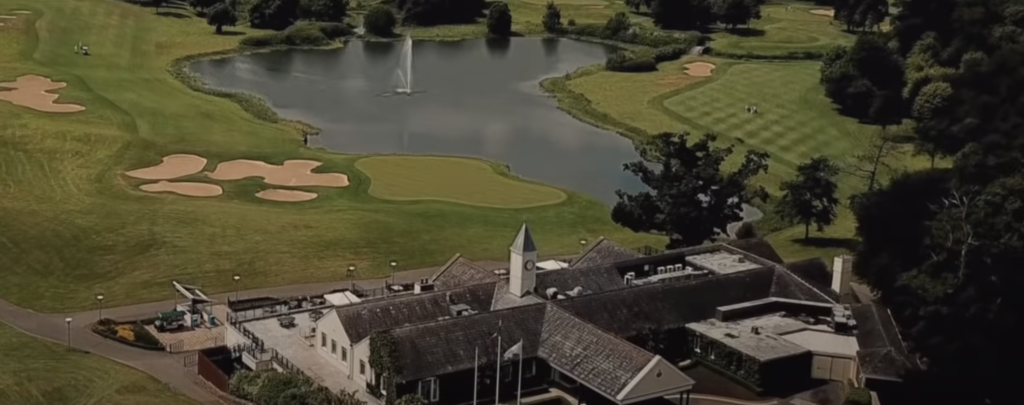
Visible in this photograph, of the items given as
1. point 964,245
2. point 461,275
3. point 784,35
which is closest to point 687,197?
point 461,275

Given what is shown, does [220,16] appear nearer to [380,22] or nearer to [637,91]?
[380,22]

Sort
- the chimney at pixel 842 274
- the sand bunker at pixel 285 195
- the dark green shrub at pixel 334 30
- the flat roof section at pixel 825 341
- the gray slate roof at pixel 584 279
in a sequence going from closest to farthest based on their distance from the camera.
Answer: the flat roof section at pixel 825 341
the gray slate roof at pixel 584 279
the chimney at pixel 842 274
the sand bunker at pixel 285 195
the dark green shrub at pixel 334 30

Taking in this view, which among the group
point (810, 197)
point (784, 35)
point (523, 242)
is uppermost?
point (784, 35)

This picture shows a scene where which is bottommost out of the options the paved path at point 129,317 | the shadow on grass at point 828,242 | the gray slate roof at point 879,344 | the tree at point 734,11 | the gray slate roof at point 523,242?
the paved path at point 129,317

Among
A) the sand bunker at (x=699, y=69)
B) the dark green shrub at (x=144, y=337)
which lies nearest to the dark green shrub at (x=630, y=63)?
the sand bunker at (x=699, y=69)

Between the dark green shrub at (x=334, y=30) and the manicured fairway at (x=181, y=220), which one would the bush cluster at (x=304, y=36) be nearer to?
the dark green shrub at (x=334, y=30)

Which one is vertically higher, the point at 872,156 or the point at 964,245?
the point at 964,245
